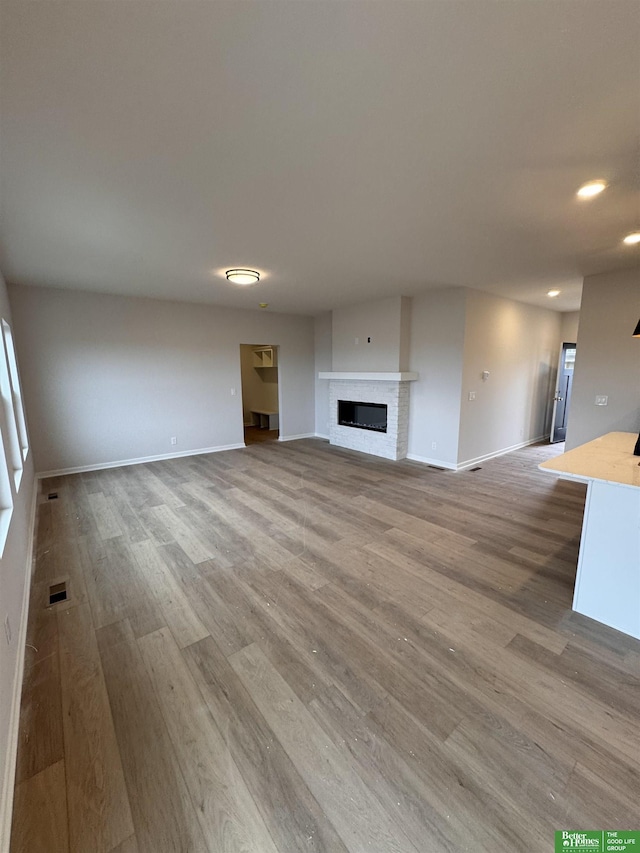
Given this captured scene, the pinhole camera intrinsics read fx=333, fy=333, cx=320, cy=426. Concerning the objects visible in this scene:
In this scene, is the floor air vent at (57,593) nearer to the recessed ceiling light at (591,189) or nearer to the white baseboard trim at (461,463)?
the recessed ceiling light at (591,189)

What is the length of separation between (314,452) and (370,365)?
192 cm

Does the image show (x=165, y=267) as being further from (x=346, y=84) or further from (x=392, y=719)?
(x=392, y=719)

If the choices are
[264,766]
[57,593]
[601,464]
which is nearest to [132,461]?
[57,593]

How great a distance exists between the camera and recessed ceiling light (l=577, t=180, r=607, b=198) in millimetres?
2088

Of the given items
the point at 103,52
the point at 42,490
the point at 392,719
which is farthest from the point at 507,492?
the point at 42,490

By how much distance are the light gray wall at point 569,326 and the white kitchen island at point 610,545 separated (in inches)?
242

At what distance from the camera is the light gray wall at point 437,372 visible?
496 cm

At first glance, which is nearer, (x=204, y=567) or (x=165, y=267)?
(x=204, y=567)

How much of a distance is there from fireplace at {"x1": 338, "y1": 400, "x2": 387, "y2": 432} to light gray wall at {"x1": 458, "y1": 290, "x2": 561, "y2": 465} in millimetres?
1420

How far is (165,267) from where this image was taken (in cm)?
381

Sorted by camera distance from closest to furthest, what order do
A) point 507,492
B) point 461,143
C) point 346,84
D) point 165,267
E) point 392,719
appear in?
point 346,84, point 392,719, point 461,143, point 165,267, point 507,492

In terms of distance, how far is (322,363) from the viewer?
7.46 m

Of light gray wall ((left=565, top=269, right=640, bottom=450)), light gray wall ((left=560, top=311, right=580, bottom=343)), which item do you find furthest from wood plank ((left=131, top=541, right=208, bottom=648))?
light gray wall ((left=560, top=311, right=580, bottom=343))

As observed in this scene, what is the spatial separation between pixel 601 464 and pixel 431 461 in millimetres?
3264
